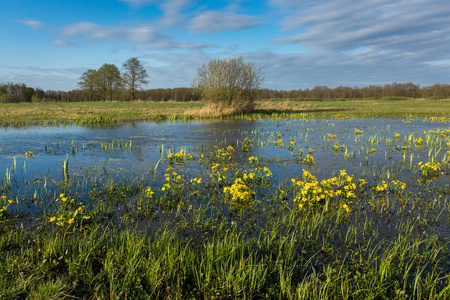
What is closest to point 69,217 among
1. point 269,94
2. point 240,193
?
point 240,193

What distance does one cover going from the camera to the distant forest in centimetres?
6669

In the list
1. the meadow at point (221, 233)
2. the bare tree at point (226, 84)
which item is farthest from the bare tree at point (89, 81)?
the meadow at point (221, 233)

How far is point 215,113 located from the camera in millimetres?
26547

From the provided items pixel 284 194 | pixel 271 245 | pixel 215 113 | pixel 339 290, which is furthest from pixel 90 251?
pixel 215 113

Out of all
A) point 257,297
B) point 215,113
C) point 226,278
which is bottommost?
point 257,297

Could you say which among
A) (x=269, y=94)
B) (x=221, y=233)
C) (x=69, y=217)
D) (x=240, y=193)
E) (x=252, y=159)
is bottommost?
(x=221, y=233)

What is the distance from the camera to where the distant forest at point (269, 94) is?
219ft

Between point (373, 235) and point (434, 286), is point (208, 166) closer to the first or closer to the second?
point (373, 235)

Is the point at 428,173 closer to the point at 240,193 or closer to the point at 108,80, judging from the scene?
the point at 240,193

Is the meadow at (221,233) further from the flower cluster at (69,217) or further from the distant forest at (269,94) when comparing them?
the distant forest at (269,94)

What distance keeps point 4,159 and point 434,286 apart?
11.3m

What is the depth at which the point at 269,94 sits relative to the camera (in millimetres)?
80188

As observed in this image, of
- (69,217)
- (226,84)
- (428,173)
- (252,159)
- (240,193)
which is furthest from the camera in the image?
(226,84)

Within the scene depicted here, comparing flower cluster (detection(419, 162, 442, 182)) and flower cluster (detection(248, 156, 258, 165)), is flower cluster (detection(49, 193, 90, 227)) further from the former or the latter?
Answer: flower cluster (detection(419, 162, 442, 182))
